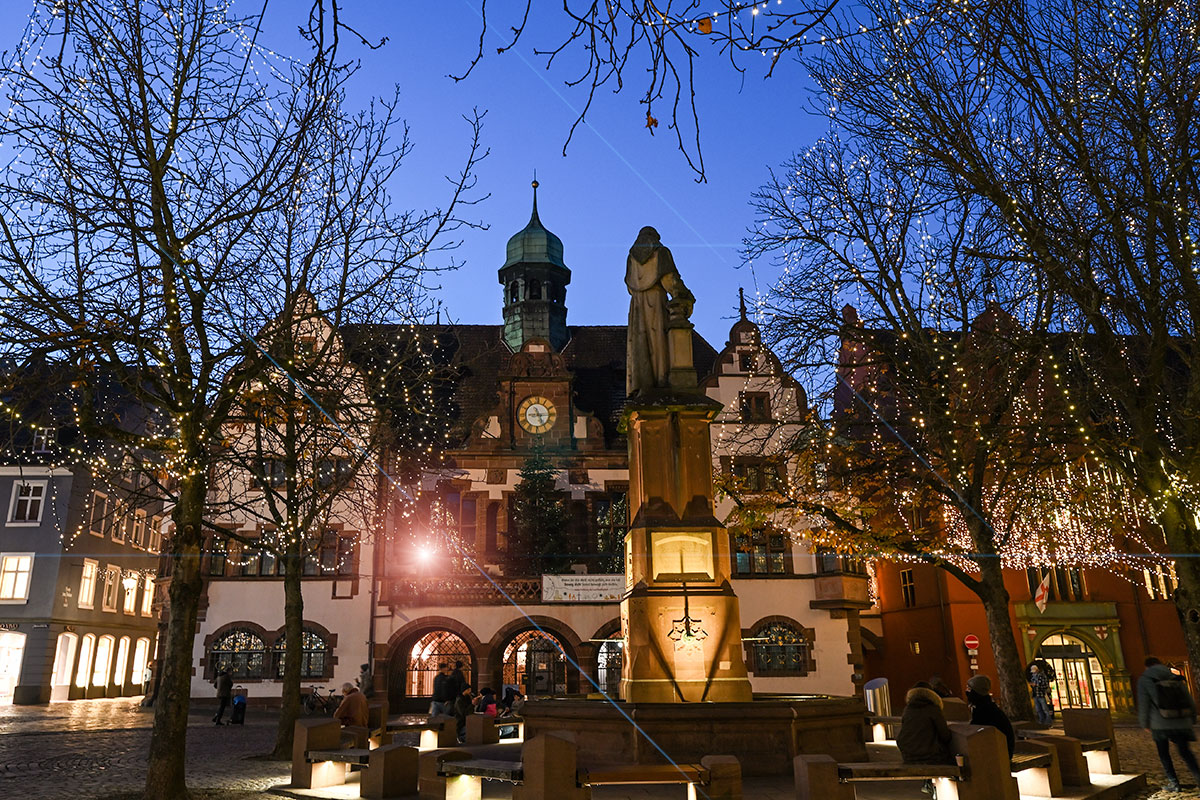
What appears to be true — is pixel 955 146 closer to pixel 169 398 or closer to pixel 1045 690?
pixel 169 398

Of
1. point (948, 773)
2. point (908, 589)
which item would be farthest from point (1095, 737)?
point (908, 589)

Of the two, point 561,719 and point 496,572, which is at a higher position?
point 496,572

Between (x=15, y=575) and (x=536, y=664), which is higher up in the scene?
(x=15, y=575)

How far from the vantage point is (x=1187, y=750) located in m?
8.98

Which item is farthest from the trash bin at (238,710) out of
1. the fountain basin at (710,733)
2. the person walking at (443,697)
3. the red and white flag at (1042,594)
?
the red and white flag at (1042,594)

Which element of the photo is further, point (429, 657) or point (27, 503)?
point (27, 503)

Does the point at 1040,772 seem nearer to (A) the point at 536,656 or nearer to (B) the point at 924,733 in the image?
(B) the point at 924,733

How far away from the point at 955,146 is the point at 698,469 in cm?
467

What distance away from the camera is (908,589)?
30.8m

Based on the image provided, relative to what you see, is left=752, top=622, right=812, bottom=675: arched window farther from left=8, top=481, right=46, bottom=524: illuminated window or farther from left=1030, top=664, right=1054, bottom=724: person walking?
left=8, top=481, right=46, bottom=524: illuminated window

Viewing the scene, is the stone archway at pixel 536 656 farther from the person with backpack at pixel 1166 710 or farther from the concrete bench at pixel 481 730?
the person with backpack at pixel 1166 710

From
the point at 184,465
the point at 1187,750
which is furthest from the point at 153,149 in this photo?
the point at 1187,750

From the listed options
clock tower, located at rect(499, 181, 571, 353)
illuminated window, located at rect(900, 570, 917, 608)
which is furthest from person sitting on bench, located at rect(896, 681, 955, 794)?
clock tower, located at rect(499, 181, 571, 353)

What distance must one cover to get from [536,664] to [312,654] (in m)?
7.00
